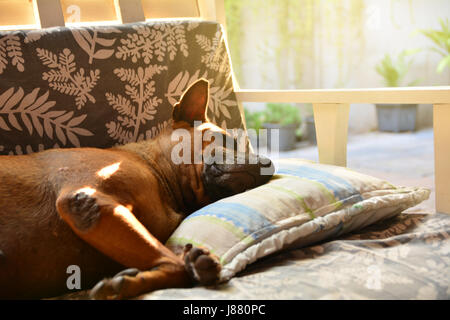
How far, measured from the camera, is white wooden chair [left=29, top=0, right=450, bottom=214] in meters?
1.44

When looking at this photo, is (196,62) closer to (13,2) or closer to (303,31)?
(13,2)

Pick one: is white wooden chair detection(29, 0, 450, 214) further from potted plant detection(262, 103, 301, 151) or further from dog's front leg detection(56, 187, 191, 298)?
potted plant detection(262, 103, 301, 151)

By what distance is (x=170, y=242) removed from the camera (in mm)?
1211

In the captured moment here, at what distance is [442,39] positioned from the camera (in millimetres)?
5980

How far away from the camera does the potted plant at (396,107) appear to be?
20.0 feet

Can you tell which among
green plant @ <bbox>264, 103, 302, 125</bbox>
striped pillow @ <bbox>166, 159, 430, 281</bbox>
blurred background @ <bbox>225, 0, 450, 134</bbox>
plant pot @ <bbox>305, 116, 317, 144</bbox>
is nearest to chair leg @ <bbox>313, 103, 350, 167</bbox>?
striped pillow @ <bbox>166, 159, 430, 281</bbox>

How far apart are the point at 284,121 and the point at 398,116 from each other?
5.60ft

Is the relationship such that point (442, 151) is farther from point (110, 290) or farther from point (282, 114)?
point (282, 114)

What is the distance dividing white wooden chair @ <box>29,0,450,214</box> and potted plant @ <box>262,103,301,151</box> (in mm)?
3397

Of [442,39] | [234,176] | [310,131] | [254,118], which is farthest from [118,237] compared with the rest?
[442,39]

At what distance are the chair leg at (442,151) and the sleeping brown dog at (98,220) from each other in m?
0.56

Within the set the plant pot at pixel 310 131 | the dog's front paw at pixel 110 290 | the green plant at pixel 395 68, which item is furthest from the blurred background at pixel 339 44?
the dog's front paw at pixel 110 290

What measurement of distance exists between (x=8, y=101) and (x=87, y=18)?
534 mm
